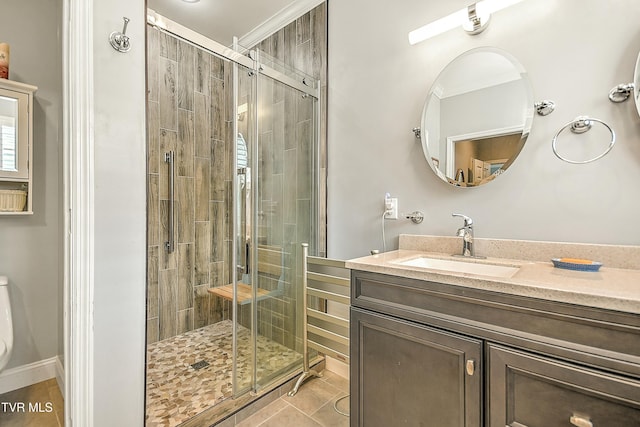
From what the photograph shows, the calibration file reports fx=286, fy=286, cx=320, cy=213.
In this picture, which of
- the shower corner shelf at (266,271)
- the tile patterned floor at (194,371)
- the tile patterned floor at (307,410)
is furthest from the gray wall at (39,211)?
the tile patterned floor at (307,410)

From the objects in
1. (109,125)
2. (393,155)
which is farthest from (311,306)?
(109,125)

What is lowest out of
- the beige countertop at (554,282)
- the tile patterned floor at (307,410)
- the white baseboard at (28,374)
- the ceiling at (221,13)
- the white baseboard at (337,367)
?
the tile patterned floor at (307,410)

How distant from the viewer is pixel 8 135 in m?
1.75

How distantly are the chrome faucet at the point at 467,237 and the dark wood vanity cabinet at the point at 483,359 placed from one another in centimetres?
51

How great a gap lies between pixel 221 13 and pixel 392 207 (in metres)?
2.17

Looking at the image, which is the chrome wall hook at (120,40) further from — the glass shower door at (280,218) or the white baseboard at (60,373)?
the white baseboard at (60,373)

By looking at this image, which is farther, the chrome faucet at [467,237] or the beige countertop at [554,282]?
the chrome faucet at [467,237]

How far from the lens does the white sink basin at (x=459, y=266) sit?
124 centimetres

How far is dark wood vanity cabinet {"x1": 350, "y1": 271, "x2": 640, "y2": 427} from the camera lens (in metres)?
0.76

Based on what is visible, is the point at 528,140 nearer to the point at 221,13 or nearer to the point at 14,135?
the point at 221,13

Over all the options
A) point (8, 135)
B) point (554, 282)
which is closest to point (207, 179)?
point (8, 135)

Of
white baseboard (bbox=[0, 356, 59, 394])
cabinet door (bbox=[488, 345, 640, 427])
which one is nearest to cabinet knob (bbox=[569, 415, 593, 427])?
cabinet door (bbox=[488, 345, 640, 427])

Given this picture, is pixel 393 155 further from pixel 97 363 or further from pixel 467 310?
pixel 97 363

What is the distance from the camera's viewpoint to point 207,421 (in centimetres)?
150
